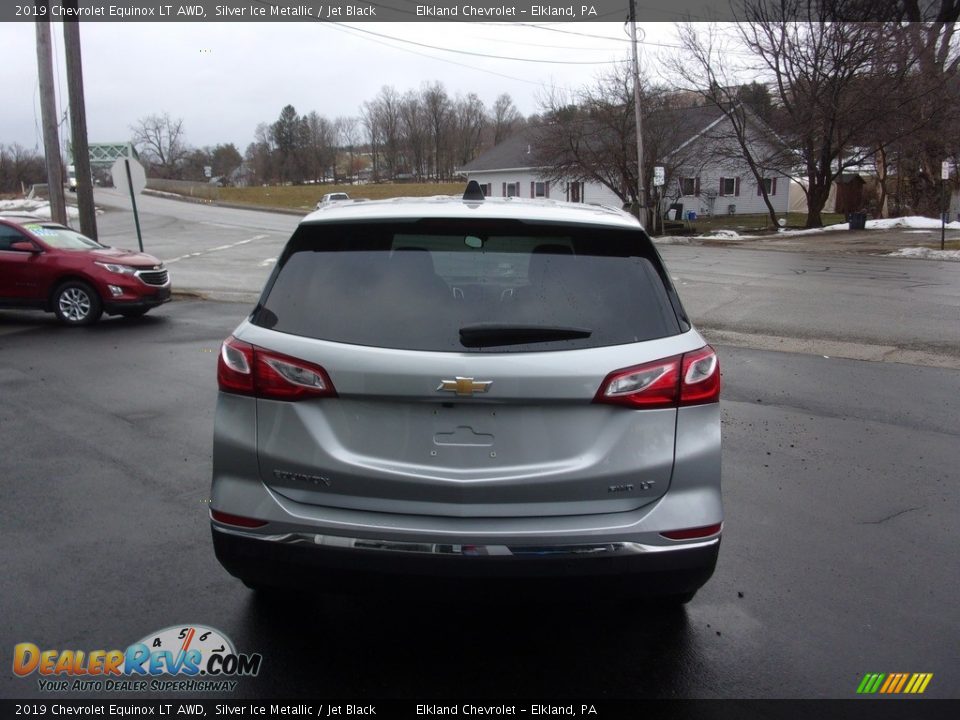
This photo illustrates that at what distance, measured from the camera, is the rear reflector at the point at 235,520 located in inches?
122

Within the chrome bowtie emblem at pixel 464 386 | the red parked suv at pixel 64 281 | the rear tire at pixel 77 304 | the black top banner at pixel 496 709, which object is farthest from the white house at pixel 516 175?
the chrome bowtie emblem at pixel 464 386

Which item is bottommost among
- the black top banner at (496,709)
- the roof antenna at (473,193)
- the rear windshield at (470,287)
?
the black top banner at (496,709)

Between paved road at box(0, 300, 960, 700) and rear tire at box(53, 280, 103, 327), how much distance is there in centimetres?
597

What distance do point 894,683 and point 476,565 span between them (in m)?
1.79

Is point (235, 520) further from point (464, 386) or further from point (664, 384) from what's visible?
point (664, 384)

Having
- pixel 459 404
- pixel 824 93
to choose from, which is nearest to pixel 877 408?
pixel 459 404

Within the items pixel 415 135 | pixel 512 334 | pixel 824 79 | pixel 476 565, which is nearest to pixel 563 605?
pixel 476 565

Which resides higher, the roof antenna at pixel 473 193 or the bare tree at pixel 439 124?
the bare tree at pixel 439 124

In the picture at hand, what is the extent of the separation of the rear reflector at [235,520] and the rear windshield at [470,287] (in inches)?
28.3

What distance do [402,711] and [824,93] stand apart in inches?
1550

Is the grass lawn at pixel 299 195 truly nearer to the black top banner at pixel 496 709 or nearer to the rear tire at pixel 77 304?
the rear tire at pixel 77 304

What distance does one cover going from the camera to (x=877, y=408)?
7547 mm

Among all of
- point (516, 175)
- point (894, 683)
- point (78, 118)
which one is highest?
point (516, 175)

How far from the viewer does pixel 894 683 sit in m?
3.30
